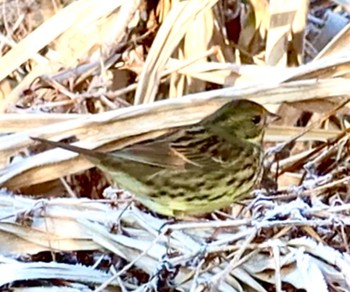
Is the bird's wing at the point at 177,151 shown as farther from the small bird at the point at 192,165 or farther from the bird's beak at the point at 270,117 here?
the bird's beak at the point at 270,117

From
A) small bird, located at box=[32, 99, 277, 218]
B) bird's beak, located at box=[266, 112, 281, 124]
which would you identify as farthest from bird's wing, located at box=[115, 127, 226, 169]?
bird's beak, located at box=[266, 112, 281, 124]

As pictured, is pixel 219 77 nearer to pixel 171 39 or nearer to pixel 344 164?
pixel 171 39

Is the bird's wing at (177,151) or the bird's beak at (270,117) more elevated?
the bird's wing at (177,151)

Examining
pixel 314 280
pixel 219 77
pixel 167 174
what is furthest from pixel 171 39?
pixel 314 280

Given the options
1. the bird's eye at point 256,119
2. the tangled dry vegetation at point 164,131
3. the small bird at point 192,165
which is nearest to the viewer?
the tangled dry vegetation at point 164,131

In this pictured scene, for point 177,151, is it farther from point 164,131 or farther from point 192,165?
point 164,131

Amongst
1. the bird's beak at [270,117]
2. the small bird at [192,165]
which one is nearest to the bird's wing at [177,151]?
the small bird at [192,165]
